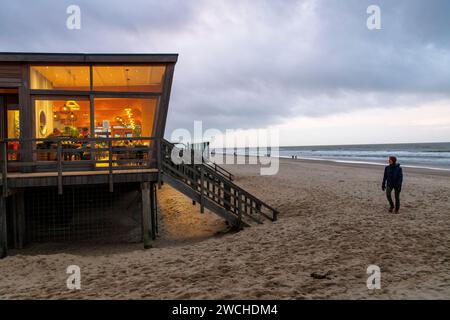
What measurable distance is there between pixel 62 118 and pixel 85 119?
Result: 2.48 ft

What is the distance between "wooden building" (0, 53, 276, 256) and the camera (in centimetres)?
1010

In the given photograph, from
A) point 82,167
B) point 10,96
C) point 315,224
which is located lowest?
point 315,224

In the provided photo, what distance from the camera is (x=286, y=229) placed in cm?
947

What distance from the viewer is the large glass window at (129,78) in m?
10.9

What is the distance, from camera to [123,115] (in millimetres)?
11484

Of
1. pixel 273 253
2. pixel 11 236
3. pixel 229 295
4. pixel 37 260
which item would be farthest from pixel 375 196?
pixel 11 236

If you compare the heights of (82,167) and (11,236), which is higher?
(82,167)

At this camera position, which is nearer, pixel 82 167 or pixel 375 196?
pixel 82 167

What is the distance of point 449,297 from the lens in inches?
186

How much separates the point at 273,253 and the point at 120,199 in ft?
20.7

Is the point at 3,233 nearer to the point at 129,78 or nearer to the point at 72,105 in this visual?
the point at 72,105
